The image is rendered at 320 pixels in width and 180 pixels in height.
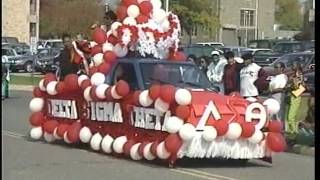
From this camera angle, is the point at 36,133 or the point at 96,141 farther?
the point at 36,133

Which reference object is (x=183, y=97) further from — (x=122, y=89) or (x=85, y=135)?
(x=85, y=135)

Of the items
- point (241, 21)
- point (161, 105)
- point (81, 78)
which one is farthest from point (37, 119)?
point (241, 21)

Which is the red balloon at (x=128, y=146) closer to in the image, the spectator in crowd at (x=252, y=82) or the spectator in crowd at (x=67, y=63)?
the spectator in crowd at (x=67, y=63)

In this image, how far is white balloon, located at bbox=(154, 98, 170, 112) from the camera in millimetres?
Answer: 11758

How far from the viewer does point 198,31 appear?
295 ft

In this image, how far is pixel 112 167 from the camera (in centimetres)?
1179

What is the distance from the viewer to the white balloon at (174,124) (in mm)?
11430

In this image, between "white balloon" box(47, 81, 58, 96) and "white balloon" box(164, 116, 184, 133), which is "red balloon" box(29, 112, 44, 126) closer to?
"white balloon" box(47, 81, 58, 96)

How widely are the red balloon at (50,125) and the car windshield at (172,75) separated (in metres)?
2.34

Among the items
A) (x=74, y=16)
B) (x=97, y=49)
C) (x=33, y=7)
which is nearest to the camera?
(x=97, y=49)

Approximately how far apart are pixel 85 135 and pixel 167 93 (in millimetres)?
2381

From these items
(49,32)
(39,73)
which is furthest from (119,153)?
(49,32)

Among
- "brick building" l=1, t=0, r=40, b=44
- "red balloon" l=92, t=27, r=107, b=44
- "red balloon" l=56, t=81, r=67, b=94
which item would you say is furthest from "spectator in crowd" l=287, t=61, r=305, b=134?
"brick building" l=1, t=0, r=40, b=44
